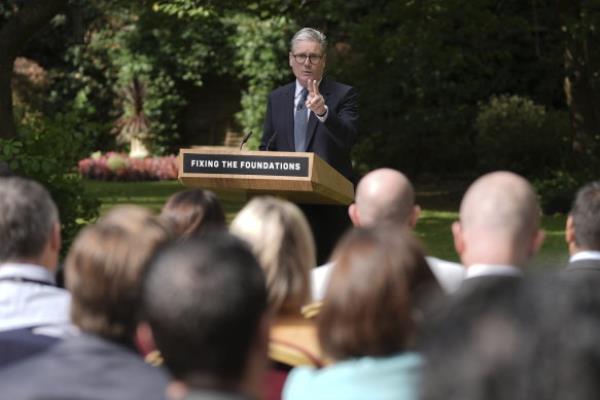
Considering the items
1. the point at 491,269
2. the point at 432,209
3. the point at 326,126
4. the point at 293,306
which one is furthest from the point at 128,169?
the point at 491,269

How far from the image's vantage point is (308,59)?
6598mm

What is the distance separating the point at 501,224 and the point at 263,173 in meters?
2.27

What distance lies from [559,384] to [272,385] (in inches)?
84.5

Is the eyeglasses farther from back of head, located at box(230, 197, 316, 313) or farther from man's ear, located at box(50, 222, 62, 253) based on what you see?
man's ear, located at box(50, 222, 62, 253)

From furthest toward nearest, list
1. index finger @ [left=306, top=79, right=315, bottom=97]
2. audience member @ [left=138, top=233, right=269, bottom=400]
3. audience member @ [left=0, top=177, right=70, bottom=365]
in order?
index finger @ [left=306, top=79, right=315, bottom=97] → audience member @ [left=0, top=177, right=70, bottom=365] → audience member @ [left=138, top=233, right=269, bottom=400]

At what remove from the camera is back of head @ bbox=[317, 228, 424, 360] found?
2736 mm

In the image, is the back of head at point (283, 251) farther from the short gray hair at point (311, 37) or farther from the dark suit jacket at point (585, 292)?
the short gray hair at point (311, 37)

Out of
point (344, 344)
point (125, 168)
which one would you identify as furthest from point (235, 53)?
point (344, 344)

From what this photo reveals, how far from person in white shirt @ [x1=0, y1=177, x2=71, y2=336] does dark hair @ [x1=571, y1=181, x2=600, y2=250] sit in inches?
80.4

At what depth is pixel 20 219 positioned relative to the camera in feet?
12.1

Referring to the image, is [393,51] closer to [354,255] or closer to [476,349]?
[354,255]

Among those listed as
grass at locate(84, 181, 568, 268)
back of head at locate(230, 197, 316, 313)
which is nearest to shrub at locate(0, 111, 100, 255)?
grass at locate(84, 181, 568, 268)

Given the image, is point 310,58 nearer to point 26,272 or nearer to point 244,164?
point 244,164

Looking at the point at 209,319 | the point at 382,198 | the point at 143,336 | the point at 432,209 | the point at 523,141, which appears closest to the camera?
the point at 209,319
